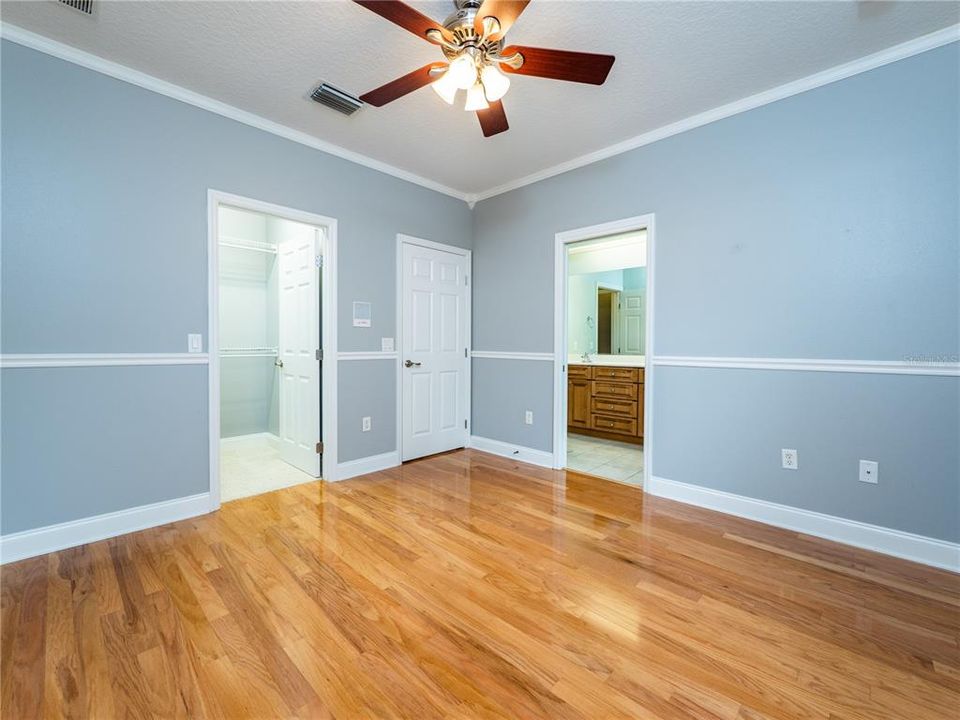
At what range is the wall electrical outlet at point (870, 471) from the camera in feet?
7.52

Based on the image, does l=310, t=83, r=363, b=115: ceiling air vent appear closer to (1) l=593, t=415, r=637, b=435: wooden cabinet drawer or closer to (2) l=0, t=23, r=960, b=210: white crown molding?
(2) l=0, t=23, r=960, b=210: white crown molding

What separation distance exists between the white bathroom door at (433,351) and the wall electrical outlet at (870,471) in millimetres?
3256

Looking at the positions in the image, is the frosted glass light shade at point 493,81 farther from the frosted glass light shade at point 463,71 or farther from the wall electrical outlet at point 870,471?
the wall electrical outlet at point 870,471

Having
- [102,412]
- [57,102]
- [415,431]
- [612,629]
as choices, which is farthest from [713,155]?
[102,412]

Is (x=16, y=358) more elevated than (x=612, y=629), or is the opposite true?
(x=16, y=358)

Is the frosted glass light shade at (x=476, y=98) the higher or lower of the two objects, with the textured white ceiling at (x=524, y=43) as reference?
lower

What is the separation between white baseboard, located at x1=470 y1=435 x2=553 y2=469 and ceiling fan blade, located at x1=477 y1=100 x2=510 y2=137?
2785 mm

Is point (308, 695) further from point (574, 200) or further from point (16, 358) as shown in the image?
point (574, 200)

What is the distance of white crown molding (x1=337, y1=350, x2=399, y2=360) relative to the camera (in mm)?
3457

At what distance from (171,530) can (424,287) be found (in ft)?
9.11

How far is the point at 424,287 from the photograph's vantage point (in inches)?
160

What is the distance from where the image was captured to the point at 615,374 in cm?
464

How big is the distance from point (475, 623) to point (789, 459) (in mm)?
2262

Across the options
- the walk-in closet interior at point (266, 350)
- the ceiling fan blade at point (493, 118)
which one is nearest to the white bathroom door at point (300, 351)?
the walk-in closet interior at point (266, 350)
